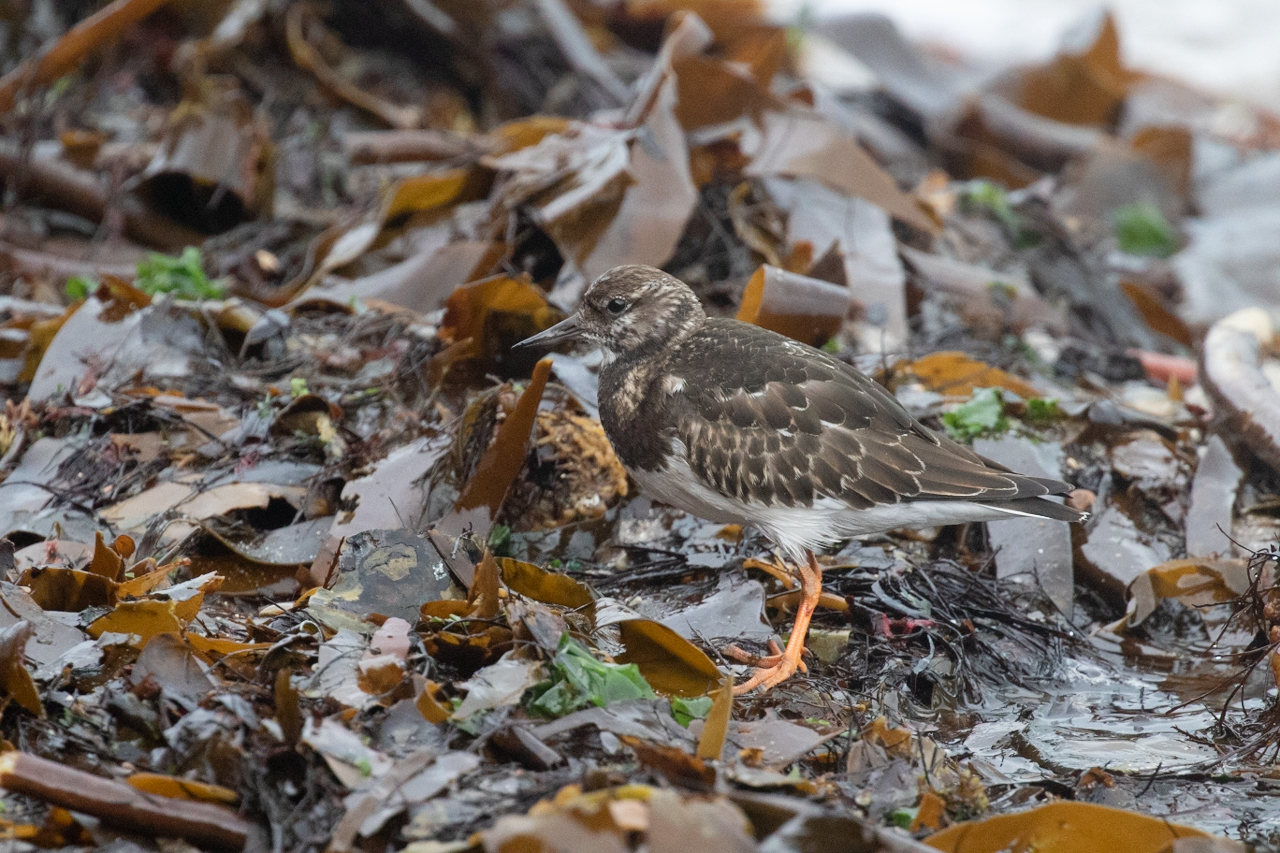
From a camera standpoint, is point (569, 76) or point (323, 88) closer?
point (323, 88)

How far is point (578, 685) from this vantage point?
233cm

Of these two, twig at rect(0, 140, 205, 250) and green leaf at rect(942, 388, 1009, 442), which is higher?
twig at rect(0, 140, 205, 250)

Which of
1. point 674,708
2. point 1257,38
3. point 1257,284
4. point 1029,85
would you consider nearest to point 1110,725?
point 674,708

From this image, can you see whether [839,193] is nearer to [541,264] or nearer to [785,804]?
[541,264]

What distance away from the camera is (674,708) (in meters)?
2.45

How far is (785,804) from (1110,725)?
132 cm

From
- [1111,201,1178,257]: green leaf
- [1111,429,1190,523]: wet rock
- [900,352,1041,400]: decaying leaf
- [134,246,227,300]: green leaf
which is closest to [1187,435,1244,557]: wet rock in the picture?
[1111,429,1190,523]: wet rock

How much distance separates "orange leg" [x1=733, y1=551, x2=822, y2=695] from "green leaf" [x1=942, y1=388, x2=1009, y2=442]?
75 cm

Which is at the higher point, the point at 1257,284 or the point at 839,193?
the point at 839,193

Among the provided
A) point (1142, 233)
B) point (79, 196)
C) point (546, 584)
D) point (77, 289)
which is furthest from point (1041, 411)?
point (79, 196)

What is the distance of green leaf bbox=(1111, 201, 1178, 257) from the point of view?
20.7 ft

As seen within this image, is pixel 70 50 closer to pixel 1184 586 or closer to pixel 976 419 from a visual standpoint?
pixel 976 419

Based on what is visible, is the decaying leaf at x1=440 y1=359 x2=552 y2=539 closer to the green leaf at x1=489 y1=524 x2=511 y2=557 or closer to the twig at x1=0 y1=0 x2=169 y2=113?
the green leaf at x1=489 y1=524 x2=511 y2=557

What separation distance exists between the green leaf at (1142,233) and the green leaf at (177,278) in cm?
467
